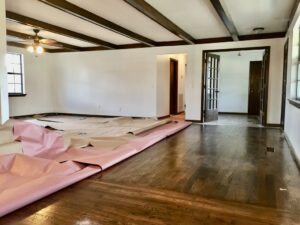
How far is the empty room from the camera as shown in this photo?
220 cm

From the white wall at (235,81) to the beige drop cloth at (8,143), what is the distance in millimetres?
8532

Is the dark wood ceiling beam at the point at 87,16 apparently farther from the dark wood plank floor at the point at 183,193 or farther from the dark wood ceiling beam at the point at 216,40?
the dark wood plank floor at the point at 183,193

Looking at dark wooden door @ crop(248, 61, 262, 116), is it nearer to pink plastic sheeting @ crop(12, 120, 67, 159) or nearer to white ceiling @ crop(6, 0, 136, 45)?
white ceiling @ crop(6, 0, 136, 45)

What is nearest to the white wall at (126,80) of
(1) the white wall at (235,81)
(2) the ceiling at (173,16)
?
(2) the ceiling at (173,16)

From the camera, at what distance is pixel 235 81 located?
10203mm

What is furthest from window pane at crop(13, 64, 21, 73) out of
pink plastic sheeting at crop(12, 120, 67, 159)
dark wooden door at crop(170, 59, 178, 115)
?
pink plastic sheeting at crop(12, 120, 67, 159)

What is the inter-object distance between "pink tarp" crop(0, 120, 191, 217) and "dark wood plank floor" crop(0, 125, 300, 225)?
0.31 feet

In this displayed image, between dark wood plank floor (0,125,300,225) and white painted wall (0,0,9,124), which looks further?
white painted wall (0,0,9,124)

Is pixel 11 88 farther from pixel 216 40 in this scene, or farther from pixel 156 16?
pixel 216 40

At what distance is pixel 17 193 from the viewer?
6.99 feet

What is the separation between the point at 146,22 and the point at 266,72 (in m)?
3.61

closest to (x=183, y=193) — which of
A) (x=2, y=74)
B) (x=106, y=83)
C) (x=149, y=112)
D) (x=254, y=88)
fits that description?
(x=2, y=74)

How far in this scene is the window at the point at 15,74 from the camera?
827cm

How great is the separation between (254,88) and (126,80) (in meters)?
5.10
